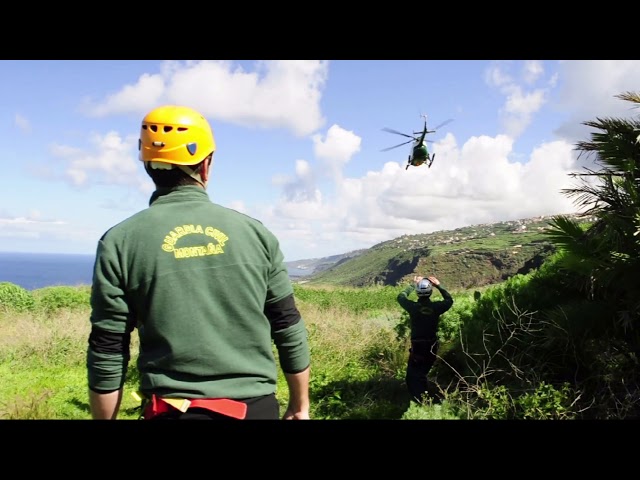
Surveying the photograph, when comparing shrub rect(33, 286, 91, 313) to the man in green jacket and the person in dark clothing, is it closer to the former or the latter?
the person in dark clothing

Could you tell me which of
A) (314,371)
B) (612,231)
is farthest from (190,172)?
(314,371)

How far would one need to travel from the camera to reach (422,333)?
7.67 meters

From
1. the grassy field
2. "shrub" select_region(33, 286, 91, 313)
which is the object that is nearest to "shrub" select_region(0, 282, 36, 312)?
"shrub" select_region(33, 286, 91, 313)

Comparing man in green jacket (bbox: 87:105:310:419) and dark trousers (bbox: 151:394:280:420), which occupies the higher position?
man in green jacket (bbox: 87:105:310:419)

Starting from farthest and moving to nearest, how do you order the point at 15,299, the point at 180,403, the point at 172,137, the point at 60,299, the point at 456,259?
the point at 456,259
the point at 60,299
the point at 15,299
the point at 172,137
the point at 180,403

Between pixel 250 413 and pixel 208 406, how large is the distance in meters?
0.19

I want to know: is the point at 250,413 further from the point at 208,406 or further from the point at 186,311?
the point at 186,311

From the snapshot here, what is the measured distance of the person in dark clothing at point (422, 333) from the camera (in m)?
7.51

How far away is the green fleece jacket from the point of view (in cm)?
208

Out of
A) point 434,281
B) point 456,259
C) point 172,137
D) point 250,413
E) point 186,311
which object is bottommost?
point 456,259

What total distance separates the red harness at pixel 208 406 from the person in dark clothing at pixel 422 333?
5.64 meters

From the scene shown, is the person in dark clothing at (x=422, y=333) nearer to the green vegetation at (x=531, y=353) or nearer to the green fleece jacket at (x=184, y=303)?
the green vegetation at (x=531, y=353)

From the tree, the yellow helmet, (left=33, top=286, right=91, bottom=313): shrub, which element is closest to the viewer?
the yellow helmet

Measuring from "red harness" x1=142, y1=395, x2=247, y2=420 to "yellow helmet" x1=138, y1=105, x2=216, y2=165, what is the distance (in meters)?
1.04
